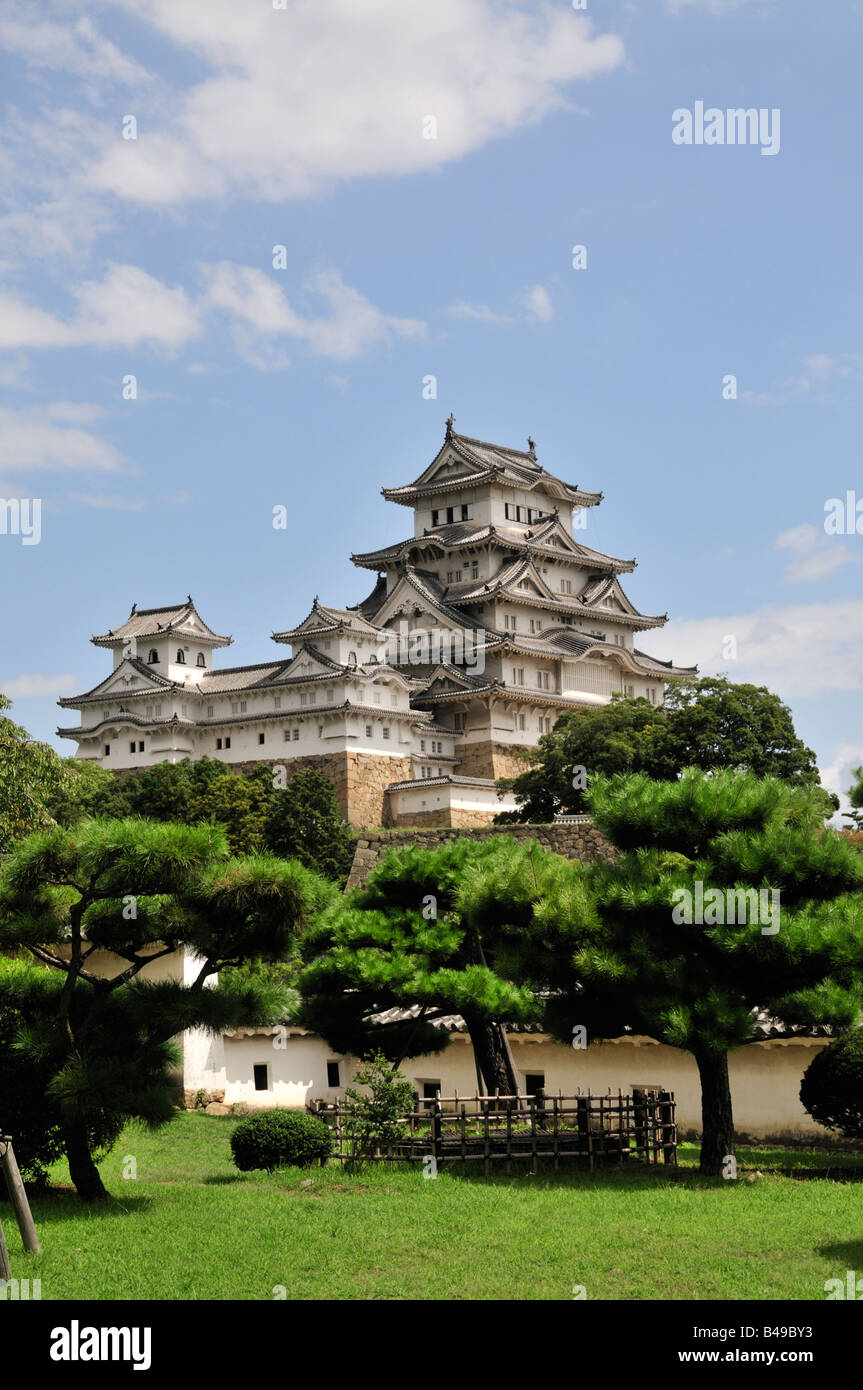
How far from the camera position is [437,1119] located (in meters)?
17.5

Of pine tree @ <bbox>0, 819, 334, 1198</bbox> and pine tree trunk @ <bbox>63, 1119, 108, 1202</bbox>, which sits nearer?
pine tree @ <bbox>0, 819, 334, 1198</bbox>

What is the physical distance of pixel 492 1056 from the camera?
20.9 meters

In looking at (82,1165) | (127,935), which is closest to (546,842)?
(127,935)

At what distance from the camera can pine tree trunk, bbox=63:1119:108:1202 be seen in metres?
15.6

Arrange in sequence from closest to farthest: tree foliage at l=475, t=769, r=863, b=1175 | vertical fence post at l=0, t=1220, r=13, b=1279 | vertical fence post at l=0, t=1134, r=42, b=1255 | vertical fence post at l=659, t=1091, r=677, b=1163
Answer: vertical fence post at l=0, t=1220, r=13, b=1279 < vertical fence post at l=0, t=1134, r=42, b=1255 < tree foliage at l=475, t=769, r=863, b=1175 < vertical fence post at l=659, t=1091, r=677, b=1163

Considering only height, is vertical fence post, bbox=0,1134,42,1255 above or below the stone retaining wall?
below

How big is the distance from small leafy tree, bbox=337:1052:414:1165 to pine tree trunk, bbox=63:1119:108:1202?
3.36 meters

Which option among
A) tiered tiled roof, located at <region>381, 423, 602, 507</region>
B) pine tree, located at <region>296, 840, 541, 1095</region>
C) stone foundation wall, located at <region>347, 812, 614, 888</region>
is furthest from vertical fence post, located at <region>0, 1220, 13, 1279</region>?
tiered tiled roof, located at <region>381, 423, 602, 507</region>

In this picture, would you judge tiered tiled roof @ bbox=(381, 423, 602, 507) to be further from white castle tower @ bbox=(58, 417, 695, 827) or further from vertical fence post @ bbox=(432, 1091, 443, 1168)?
vertical fence post @ bbox=(432, 1091, 443, 1168)

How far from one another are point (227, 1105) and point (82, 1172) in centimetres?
1087

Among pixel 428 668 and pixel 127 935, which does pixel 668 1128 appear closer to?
pixel 127 935

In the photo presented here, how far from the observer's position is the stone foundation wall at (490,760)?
63500mm

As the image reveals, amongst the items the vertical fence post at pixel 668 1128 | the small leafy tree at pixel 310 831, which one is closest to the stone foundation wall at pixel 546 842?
the vertical fence post at pixel 668 1128

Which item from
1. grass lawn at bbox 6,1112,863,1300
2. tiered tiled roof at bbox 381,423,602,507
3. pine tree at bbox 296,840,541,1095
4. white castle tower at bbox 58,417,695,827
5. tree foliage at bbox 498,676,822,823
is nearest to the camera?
grass lawn at bbox 6,1112,863,1300
